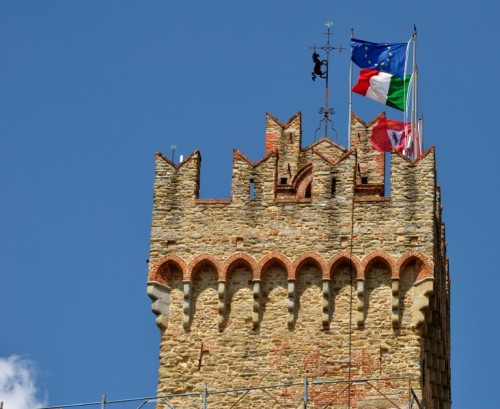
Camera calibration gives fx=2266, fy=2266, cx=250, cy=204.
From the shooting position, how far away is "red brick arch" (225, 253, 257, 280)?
48.7 meters

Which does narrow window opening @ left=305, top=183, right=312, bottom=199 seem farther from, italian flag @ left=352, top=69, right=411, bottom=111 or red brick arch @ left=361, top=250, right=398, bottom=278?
red brick arch @ left=361, top=250, right=398, bottom=278

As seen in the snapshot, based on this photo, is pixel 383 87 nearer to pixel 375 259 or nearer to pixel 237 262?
pixel 375 259

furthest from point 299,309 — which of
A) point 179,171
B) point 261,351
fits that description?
point 179,171

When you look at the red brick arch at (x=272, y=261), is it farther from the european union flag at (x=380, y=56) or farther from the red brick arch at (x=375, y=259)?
the european union flag at (x=380, y=56)

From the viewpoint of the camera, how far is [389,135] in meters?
51.9

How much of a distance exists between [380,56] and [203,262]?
7.42 metres

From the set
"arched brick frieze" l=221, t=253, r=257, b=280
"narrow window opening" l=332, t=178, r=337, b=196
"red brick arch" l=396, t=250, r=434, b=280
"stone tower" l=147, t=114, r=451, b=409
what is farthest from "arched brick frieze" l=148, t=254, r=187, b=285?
"red brick arch" l=396, t=250, r=434, b=280

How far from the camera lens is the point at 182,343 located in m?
48.2

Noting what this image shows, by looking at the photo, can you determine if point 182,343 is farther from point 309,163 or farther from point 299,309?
point 309,163

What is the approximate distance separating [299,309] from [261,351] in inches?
49.1

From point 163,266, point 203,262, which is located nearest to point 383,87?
point 203,262

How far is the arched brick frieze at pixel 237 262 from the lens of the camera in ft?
160

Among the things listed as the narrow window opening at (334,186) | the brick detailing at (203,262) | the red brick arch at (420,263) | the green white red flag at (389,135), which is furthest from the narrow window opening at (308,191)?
the red brick arch at (420,263)

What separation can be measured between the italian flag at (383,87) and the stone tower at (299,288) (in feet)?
9.26
